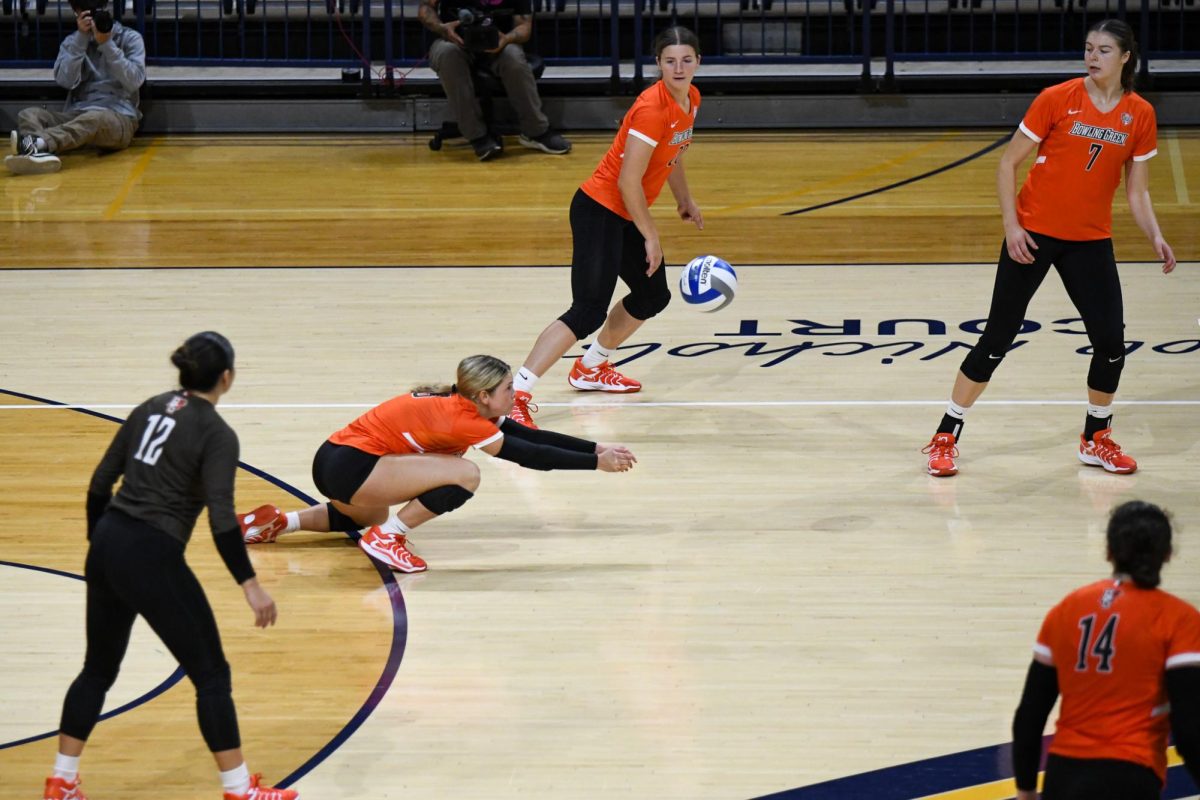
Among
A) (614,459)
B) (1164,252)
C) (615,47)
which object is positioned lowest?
(614,459)

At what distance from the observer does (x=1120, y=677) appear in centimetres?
337

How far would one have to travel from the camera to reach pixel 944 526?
6.59 meters

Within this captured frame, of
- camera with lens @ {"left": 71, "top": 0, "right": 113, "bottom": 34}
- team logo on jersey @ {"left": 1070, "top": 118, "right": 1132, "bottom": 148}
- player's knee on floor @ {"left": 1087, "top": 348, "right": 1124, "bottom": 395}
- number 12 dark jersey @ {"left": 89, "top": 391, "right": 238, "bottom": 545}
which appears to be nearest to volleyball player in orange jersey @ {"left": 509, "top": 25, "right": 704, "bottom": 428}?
team logo on jersey @ {"left": 1070, "top": 118, "right": 1132, "bottom": 148}

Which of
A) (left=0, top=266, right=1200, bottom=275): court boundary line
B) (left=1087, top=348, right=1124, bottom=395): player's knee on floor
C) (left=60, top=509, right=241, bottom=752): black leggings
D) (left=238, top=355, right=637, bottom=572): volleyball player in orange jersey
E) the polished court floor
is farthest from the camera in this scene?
(left=0, top=266, right=1200, bottom=275): court boundary line

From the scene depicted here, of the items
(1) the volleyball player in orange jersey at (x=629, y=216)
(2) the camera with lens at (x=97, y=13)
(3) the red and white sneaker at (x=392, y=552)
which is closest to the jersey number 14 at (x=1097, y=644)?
(3) the red and white sneaker at (x=392, y=552)

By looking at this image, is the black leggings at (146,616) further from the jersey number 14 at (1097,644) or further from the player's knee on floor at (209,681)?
the jersey number 14 at (1097,644)

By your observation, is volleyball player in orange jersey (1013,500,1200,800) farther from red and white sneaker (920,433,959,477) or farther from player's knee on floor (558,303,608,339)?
player's knee on floor (558,303,608,339)

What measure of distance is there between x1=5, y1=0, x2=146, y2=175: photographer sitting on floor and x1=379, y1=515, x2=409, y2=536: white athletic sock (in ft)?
27.3

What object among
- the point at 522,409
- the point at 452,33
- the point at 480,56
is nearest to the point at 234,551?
the point at 522,409

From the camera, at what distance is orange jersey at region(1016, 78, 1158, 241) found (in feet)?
21.2

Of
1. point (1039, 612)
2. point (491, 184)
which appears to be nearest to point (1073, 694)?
point (1039, 612)

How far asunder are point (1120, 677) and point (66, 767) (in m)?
2.72

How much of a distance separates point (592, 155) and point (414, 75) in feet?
7.13

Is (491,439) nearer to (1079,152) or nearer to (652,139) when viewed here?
(652,139)
